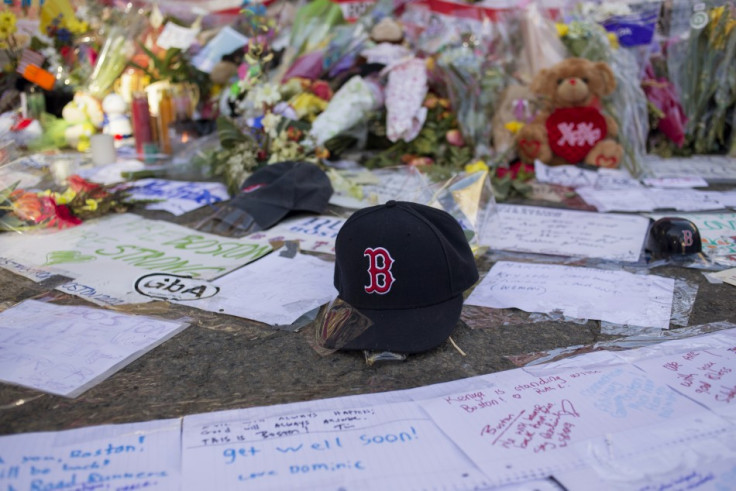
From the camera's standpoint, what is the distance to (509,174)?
2.98 metres

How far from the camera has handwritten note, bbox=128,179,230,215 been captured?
8.89ft

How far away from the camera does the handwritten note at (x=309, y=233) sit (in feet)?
7.20

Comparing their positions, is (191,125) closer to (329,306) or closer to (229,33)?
(229,33)

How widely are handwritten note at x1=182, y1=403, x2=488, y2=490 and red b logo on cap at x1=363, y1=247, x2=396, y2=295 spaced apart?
0.86 ft

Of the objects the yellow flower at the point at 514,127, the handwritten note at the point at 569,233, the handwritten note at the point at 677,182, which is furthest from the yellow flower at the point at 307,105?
the handwritten note at the point at 677,182

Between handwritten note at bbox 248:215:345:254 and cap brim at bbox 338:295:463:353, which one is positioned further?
handwritten note at bbox 248:215:345:254

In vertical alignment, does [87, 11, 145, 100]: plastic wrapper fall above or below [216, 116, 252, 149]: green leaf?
above

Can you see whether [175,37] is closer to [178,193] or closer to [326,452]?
[178,193]

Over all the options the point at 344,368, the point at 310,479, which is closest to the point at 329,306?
the point at 344,368

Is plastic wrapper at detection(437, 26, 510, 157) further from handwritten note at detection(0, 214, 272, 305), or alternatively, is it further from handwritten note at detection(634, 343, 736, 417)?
handwritten note at detection(634, 343, 736, 417)

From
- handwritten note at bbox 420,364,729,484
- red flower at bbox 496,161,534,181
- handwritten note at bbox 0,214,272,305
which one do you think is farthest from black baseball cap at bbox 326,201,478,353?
red flower at bbox 496,161,534,181

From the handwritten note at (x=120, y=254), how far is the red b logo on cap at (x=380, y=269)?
73 cm

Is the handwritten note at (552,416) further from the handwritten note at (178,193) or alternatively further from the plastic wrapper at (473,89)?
the plastic wrapper at (473,89)

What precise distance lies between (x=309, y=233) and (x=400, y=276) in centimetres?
108
